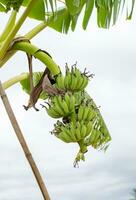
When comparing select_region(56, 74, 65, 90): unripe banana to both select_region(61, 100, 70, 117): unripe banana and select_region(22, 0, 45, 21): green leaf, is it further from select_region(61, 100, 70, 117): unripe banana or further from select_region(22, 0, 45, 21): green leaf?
select_region(22, 0, 45, 21): green leaf

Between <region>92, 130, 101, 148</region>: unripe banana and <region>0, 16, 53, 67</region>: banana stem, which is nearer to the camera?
<region>92, 130, 101, 148</region>: unripe banana

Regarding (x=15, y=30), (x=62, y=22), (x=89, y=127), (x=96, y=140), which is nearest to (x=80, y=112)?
(x=89, y=127)

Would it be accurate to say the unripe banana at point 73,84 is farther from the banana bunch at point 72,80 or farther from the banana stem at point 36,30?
the banana stem at point 36,30

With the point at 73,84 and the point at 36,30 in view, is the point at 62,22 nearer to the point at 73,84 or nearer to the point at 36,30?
the point at 36,30

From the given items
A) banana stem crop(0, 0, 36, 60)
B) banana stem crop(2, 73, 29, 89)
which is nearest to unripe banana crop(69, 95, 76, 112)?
banana stem crop(0, 0, 36, 60)

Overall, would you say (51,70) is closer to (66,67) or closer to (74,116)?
(66,67)

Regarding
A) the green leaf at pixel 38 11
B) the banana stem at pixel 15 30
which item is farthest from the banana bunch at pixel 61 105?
the green leaf at pixel 38 11
